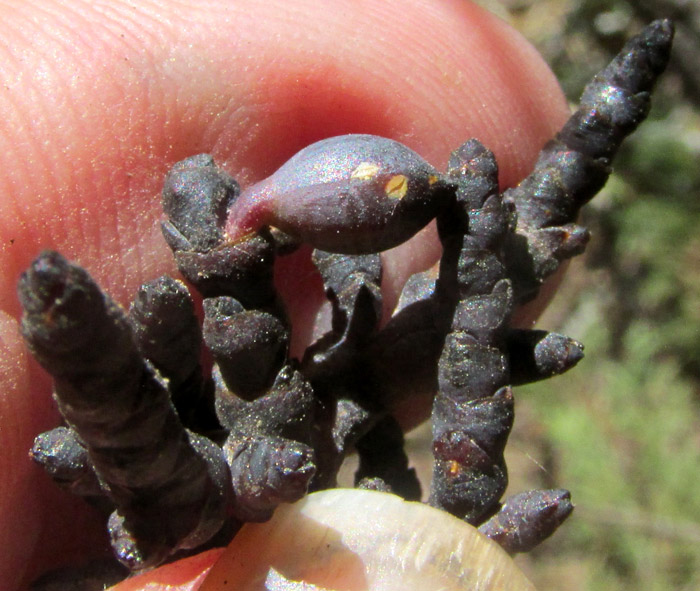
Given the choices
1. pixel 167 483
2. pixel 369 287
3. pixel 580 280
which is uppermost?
pixel 167 483

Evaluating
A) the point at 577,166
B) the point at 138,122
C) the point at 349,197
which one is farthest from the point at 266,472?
the point at 138,122

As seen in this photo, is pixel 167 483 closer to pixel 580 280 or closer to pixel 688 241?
pixel 688 241

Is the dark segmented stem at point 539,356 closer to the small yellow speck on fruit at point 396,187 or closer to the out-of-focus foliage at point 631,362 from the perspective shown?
the small yellow speck on fruit at point 396,187

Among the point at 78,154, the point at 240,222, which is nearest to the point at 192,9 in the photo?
the point at 78,154

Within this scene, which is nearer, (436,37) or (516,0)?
(436,37)

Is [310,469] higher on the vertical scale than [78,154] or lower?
lower

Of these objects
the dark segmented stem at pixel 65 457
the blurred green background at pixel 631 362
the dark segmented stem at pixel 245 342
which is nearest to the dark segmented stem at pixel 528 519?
the dark segmented stem at pixel 245 342
